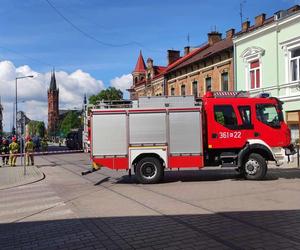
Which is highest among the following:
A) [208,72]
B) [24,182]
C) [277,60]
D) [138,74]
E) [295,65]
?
[138,74]

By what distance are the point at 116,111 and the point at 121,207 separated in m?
5.75

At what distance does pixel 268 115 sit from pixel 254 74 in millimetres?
13403

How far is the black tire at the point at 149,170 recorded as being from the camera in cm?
1580

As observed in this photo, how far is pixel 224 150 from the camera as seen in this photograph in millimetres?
16109

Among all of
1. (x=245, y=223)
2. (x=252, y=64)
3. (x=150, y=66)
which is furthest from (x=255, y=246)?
(x=150, y=66)

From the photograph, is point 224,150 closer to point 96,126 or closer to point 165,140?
point 165,140

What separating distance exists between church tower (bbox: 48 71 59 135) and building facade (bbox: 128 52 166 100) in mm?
118851

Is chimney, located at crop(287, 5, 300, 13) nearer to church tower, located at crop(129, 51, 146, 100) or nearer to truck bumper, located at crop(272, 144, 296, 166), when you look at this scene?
truck bumper, located at crop(272, 144, 296, 166)

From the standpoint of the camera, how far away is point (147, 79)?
55.9 metres

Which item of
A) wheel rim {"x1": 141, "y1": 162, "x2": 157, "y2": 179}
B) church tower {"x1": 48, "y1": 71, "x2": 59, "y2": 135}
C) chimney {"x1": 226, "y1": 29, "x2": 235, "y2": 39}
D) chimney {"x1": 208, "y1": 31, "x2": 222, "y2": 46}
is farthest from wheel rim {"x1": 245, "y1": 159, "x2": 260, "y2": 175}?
church tower {"x1": 48, "y1": 71, "x2": 59, "y2": 135}

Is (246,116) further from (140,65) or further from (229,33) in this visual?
(140,65)

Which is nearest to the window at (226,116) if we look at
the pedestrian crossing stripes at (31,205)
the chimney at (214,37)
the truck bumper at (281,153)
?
the truck bumper at (281,153)

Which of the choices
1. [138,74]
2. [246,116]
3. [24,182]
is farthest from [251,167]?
[138,74]

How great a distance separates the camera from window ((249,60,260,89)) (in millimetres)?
28469
